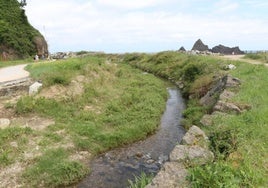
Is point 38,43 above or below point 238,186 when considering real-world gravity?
above

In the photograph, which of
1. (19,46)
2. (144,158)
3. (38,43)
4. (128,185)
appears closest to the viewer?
(128,185)

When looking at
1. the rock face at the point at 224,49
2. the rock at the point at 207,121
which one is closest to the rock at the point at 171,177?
the rock at the point at 207,121

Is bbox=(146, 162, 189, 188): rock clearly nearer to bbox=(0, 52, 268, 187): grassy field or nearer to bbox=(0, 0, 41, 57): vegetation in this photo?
bbox=(0, 52, 268, 187): grassy field

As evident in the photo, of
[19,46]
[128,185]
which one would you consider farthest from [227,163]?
[19,46]

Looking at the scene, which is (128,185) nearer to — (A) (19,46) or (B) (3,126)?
(B) (3,126)

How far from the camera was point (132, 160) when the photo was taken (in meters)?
14.8

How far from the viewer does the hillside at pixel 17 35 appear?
44188 mm

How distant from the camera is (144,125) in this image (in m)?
18.5

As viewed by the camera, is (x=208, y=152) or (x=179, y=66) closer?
(x=208, y=152)

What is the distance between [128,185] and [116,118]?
7452 millimetres

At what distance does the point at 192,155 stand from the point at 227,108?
622cm

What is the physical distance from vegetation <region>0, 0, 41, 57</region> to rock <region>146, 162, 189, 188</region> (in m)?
39.8

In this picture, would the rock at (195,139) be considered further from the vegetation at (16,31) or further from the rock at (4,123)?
the vegetation at (16,31)

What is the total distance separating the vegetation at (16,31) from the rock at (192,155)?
129 ft
